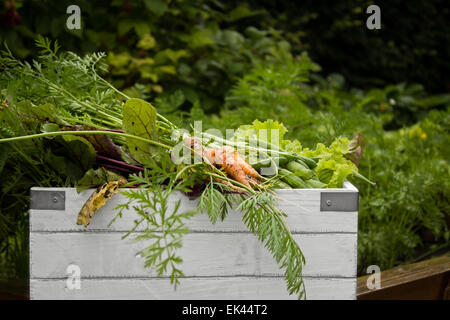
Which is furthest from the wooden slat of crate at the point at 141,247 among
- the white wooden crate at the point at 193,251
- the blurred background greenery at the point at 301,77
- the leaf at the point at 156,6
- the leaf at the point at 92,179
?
the leaf at the point at 156,6

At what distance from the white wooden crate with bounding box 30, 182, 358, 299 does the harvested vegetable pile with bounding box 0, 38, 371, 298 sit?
3 centimetres

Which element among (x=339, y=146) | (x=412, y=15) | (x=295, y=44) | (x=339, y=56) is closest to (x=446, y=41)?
(x=412, y=15)

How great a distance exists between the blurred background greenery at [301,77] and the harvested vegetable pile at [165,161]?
0.50 ft

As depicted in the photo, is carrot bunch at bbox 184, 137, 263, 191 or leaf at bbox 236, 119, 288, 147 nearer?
carrot bunch at bbox 184, 137, 263, 191

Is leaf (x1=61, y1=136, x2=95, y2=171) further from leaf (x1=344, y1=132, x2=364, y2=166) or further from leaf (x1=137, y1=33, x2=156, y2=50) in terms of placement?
leaf (x1=137, y1=33, x2=156, y2=50)

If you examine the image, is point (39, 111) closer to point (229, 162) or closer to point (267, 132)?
point (229, 162)

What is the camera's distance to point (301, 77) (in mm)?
2041

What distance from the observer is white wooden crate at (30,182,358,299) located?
118 cm

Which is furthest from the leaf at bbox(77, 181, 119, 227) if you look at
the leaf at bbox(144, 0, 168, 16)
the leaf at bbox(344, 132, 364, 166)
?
the leaf at bbox(144, 0, 168, 16)

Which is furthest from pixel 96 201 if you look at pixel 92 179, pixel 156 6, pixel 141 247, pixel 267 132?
pixel 156 6

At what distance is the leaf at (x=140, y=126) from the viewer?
1185 millimetres

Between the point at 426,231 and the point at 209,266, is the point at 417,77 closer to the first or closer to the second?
the point at 426,231

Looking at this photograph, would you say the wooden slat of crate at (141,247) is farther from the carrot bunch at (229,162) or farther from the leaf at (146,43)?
the leaf at (146,43)

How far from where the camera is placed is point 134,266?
120 cm
